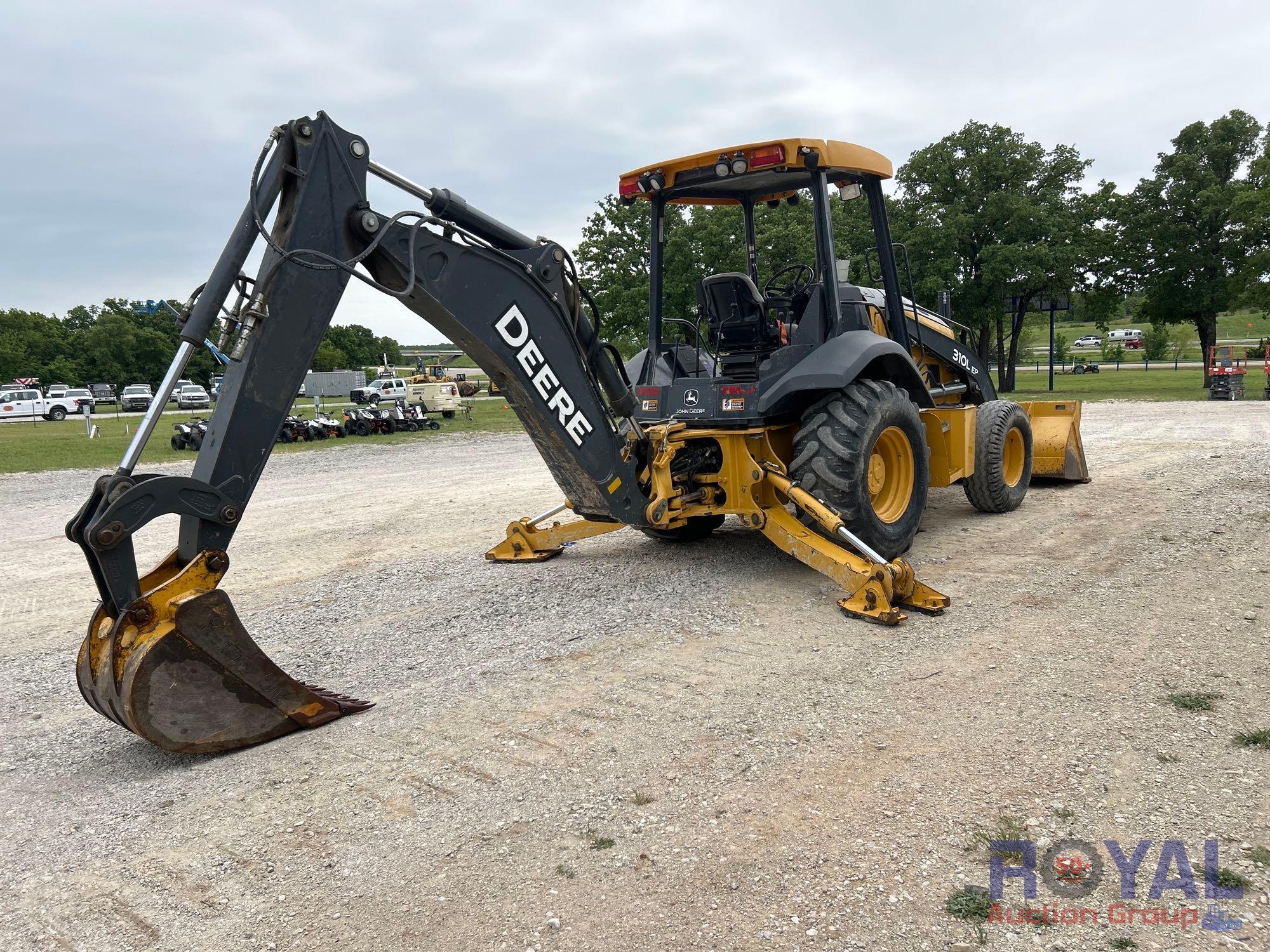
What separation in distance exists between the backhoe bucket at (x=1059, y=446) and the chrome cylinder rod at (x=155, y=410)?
8.46 meters

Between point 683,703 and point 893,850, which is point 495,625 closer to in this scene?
point 683,703

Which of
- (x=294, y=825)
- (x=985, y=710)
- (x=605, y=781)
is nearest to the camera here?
(x=294, y=825)

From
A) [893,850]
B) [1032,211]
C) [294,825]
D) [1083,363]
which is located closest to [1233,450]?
[893,850]

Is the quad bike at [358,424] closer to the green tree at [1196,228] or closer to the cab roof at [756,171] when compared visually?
the cab roof at [756,171]

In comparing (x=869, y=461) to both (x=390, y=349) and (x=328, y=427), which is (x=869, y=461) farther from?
(x=390, y=349)

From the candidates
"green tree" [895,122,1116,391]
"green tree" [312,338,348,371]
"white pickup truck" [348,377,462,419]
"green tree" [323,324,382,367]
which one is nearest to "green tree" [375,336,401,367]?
"green tree" [323,324,382,367]

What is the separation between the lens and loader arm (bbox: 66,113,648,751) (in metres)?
3.57

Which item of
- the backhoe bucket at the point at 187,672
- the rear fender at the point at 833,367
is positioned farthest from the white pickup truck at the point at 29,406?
the backhoe bucket at the point at 187,672

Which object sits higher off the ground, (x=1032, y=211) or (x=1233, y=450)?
(x=1032, y=211)

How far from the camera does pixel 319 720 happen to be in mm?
4070

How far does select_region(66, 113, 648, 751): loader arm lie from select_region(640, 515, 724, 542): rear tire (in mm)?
2769

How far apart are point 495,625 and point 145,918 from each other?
9.33ft

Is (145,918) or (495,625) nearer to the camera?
(145,918)

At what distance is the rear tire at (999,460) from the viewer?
325 inches
